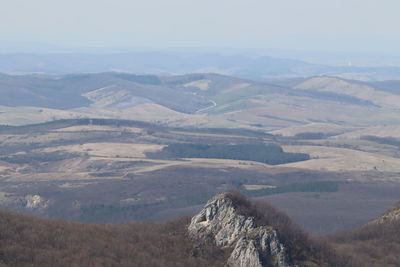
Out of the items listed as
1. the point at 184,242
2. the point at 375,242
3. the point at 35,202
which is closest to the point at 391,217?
the point at 375,242

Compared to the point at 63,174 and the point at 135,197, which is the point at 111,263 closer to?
the point at 135,197

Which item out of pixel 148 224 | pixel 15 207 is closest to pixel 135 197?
pixel 15 207

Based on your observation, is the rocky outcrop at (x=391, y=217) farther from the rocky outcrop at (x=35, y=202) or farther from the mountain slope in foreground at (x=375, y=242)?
the rocky outcrop at (x=35, y=202)

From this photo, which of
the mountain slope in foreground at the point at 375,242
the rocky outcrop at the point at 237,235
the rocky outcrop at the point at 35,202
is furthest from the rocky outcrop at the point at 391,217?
the rocky outcrop at the point at 35,202

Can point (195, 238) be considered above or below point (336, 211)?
above

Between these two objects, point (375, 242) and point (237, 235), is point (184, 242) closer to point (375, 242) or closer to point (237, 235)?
point (237, 235)

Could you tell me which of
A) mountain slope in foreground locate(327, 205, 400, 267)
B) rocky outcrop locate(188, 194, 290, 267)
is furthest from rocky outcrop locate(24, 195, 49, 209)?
rocky outcrop locate(188, 194, 290, 267)

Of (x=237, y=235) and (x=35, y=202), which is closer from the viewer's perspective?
(x=237, y=235)
